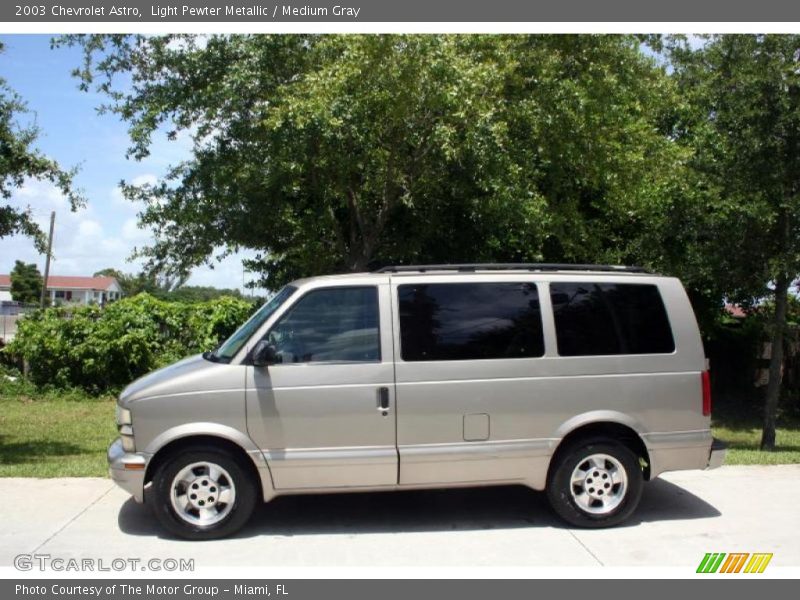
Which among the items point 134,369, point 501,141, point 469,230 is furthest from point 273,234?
point 134,369

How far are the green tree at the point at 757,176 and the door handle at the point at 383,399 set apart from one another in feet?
21.2

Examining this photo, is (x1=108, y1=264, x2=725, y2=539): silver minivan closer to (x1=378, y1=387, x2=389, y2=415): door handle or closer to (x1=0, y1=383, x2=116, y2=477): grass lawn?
(x1=378, y1=387, x2=389, y2=415): door handle

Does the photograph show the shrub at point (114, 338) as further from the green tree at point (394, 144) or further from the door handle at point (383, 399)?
the door handle at point (383, 399)

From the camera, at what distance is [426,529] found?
6.13 metres

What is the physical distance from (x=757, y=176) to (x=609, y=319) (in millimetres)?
5491

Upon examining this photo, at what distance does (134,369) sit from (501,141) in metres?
9.01

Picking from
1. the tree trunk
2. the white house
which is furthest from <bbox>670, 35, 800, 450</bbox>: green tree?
the white house

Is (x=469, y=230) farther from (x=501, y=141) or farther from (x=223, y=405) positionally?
(x=223, y=405)

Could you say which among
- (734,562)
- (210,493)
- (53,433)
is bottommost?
(734,562)

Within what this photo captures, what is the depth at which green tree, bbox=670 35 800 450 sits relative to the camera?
1021 cm

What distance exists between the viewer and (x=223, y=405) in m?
5.76

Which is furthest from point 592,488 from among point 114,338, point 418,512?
point 114,338

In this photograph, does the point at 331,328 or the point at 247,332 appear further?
the point at 247,332

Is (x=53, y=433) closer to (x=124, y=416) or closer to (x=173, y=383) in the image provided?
(x=124, y=416)
